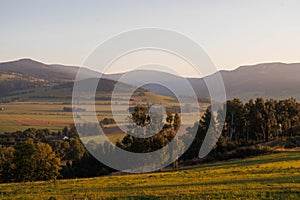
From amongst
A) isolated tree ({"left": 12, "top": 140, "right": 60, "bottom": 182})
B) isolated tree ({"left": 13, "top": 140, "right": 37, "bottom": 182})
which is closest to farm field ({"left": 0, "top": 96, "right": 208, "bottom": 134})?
isolated tree ({"left": 12, "top": 140, "right": 60, "bottom": 182})

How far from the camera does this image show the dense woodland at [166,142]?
55438 millimetres

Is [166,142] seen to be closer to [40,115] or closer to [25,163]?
[25,163]

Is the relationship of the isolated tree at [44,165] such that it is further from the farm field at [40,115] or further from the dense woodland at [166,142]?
the farm field at [40,115]

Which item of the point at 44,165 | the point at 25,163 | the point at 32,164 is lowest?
the point at 44,165

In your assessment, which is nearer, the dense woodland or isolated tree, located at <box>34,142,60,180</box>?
isolated tree, located at <box>34,142,60,180</box>

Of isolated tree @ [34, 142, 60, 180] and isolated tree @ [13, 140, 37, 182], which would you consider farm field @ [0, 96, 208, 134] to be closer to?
isolated tree @ [34, 142, 60, 180]

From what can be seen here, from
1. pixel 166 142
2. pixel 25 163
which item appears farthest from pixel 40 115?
pixel 25 163

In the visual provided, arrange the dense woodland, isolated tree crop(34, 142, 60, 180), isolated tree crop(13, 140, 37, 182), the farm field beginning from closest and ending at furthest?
isolated tree crop(13, 140, 37, 182)
isolated tree crop(34, 142, 60, 180)
the dense woodland
the farm field

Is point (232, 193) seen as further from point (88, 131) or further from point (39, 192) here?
point (88, 131)

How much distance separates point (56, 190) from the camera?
26.3 m

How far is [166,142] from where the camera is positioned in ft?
215

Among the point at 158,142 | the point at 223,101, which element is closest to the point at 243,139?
the point at 223,101

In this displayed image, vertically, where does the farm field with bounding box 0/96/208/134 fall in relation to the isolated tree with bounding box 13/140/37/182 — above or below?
above

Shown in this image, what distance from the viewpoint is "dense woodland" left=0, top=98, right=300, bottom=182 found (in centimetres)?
5544
